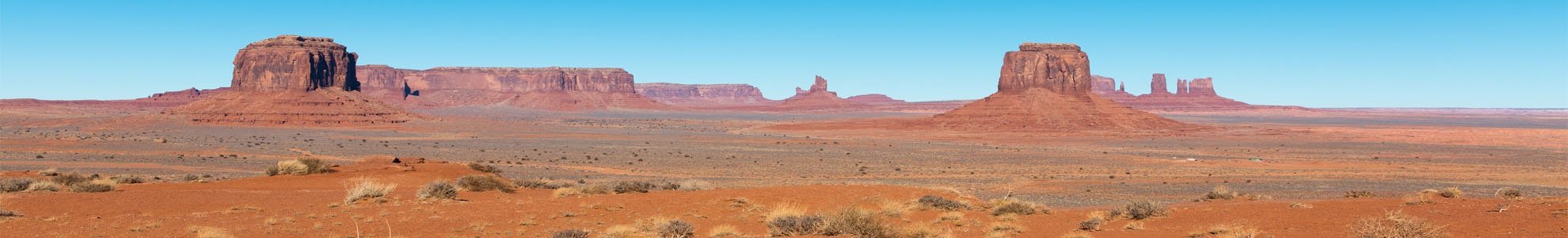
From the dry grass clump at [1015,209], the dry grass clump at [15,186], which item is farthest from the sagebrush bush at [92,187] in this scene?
the dry grass clump at [1015,209]

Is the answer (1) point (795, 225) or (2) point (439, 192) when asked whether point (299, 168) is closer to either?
(2) point (439, 192)

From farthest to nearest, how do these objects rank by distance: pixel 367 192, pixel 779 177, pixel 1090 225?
1. pixel 779 177
2. pixel 367 192
3. pixel 1090 225

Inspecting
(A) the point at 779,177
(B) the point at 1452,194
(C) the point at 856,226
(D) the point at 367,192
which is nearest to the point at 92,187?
(D) the point at 367,192

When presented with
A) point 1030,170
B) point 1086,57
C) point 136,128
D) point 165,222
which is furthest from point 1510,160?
point 136,128

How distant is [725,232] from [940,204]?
5.27 meters

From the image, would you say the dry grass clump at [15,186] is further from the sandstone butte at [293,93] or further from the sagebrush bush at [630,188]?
the sandstone butte at [293,93]

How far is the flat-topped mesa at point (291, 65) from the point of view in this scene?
104 m

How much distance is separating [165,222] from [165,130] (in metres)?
69.0

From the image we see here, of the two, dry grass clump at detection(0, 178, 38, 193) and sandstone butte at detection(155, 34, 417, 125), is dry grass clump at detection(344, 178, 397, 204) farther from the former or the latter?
sandstone butte at detection(155, 34, 417, 125)

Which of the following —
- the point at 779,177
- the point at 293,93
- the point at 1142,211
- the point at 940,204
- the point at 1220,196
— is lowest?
the point at 779,177

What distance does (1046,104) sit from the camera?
93.4 meters

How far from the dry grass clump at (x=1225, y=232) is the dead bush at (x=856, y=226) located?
3.83m

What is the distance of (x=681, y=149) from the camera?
5453 cm

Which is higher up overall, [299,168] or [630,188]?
[299,168]
